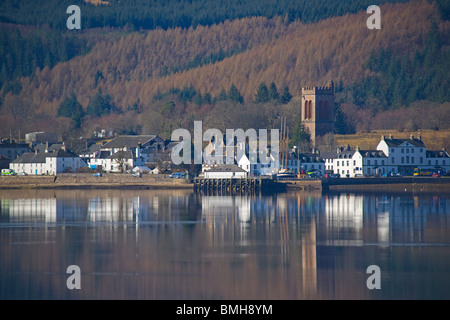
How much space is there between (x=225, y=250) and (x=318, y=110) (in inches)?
3489

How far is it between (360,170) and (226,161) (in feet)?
53.0

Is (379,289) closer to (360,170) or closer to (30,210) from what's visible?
(30,210)

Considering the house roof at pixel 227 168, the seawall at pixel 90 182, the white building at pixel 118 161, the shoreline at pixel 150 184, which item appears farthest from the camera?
the white building at pixel 118 161

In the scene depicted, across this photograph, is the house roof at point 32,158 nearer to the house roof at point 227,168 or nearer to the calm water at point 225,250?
the house roof at point 227,168

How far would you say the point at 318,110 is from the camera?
12656 centimetres

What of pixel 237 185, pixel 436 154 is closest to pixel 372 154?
pixel 436 154

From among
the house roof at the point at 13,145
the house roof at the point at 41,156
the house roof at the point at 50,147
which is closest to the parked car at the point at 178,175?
the house roof at the point at 41,156

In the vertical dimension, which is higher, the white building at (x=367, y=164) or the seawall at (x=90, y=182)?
the white building at (x=367, y=164)

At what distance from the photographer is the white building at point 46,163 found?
97500mm

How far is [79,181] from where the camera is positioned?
9106cm

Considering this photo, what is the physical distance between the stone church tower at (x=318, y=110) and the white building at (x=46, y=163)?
129ft

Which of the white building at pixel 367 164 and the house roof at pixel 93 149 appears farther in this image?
the house roof at pixel 93 149

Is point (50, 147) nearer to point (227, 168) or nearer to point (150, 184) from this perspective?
point (150, 184)
